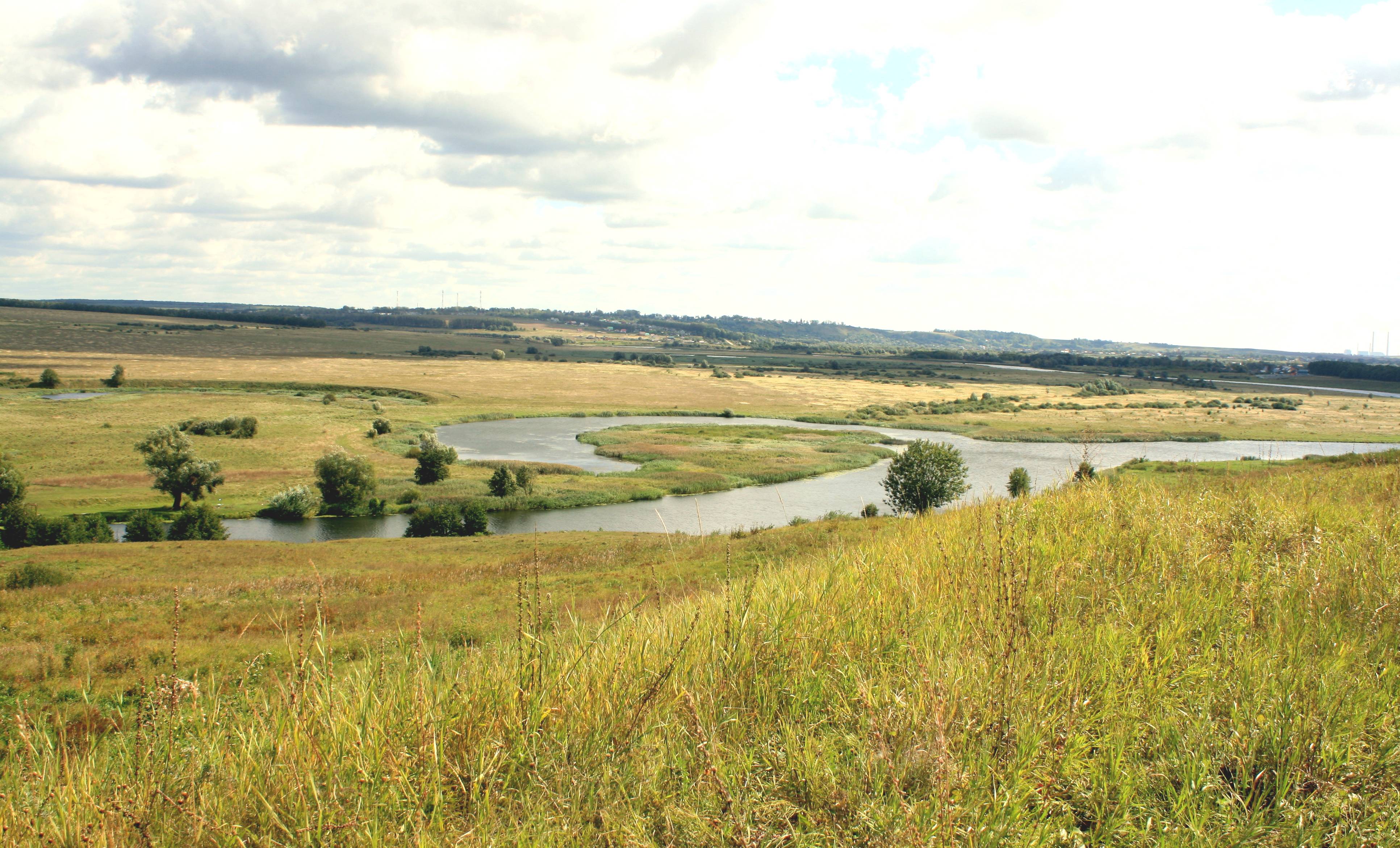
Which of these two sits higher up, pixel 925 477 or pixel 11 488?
pixel 925 477

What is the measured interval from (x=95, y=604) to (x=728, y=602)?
2793 cm

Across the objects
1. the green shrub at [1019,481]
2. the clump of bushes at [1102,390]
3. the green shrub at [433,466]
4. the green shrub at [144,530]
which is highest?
the clump of bushes at [1102,390]

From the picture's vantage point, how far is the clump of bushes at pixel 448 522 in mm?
46219

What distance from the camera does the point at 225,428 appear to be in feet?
230

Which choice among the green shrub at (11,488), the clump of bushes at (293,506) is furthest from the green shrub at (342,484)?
the green shrub at (11,488)

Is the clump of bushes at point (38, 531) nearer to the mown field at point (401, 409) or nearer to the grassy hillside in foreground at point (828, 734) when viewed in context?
the mown field at point (401, 409)

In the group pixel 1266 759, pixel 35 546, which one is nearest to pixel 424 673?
pixel 1266 759

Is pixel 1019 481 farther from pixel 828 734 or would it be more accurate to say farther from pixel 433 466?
pixel 828 734

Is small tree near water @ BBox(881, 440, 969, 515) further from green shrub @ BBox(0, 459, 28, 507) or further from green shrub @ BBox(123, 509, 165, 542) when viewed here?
green shrub @ BBox(0, 459, 28, 507)

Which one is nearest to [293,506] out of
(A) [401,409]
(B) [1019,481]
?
(A) [401,409]

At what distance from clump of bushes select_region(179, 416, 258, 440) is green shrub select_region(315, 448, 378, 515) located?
2258cm

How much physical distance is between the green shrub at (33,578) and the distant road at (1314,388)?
153333mm

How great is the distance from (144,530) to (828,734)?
168 ft

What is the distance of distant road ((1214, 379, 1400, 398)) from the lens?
394 feet
